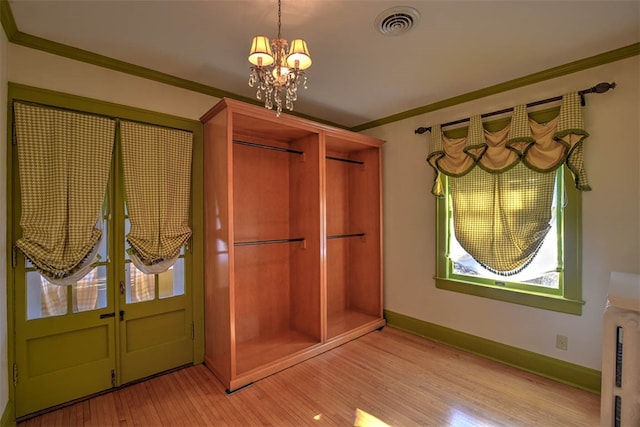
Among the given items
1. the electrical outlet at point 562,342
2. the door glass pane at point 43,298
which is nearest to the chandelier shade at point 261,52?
the door glass pane at point 43,298

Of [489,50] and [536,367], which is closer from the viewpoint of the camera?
[489,50]

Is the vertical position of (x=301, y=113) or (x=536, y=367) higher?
(x=301, y=113)

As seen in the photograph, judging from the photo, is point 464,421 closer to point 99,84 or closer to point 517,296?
point 517,296

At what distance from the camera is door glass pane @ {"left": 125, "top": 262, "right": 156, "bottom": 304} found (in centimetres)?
232

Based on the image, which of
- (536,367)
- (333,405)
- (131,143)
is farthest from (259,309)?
(536,367)

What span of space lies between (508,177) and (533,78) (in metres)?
0.84

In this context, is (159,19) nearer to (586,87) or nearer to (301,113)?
(301,113)

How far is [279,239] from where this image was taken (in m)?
3.15

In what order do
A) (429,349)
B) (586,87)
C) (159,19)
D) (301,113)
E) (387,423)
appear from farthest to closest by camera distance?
(301,113) → (429,349) → (586,87) → (387,423) → (159,19)

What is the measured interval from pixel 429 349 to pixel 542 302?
1092 millimetres

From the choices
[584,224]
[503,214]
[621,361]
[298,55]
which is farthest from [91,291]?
[584,224]

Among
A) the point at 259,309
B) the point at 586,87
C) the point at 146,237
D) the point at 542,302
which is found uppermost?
the point at 586,87

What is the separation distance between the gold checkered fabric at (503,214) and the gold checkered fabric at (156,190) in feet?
8.52

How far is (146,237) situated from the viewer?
231 centimetres
